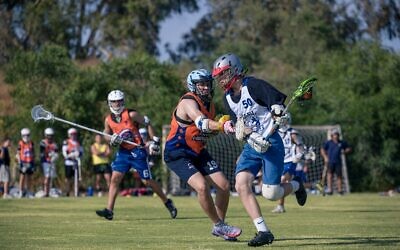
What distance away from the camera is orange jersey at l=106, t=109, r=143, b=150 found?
1831 centimetres

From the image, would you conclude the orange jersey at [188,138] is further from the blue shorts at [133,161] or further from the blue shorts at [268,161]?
the blue shorts at [133,161]

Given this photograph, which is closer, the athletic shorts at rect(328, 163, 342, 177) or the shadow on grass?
the shadow on grass

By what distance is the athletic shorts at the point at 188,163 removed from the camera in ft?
43.2

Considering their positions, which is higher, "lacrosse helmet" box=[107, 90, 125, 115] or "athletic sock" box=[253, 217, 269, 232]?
"lacrosse helmet" box=[107, 90, 125, 115]

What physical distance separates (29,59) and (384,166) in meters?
13.9

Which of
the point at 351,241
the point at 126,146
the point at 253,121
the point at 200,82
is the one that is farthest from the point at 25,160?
the point at 351,241

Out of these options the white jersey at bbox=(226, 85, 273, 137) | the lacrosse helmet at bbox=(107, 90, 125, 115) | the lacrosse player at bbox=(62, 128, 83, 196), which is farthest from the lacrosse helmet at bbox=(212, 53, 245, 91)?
the lacrosse player at bbox=(62, 128, 83, 196)

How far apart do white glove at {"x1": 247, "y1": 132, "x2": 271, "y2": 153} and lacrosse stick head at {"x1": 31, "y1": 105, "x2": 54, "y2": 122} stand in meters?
10.1

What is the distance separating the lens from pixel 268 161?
12445mm

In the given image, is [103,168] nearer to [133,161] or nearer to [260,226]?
[133,161]

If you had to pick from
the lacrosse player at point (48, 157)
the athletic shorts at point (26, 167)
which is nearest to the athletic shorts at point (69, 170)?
the lacrosse player at point (48, 157)

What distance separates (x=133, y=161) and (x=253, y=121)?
6088 mm

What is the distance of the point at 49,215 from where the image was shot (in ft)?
63.2

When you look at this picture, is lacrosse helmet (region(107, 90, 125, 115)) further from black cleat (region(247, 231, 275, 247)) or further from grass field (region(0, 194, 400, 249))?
black cleat (region(247, 231, 275, 247))
